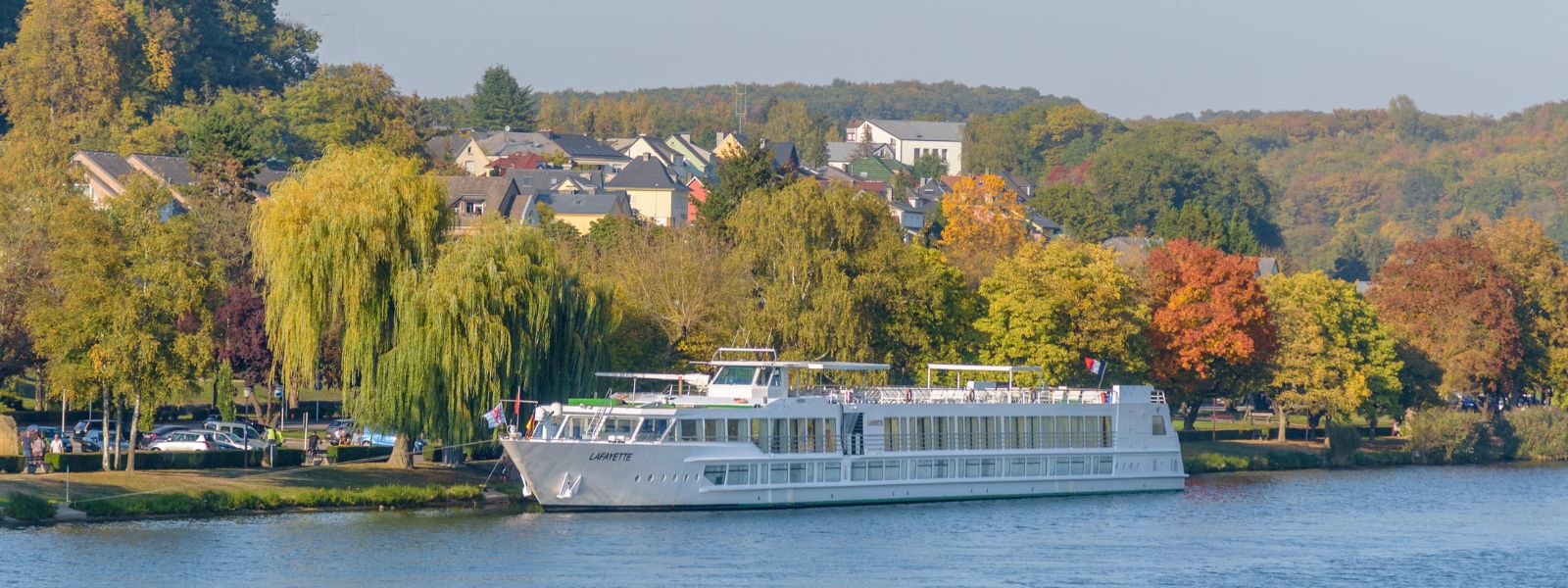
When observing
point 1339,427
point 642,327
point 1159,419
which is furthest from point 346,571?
point 1339,427

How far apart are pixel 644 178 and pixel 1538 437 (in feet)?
252

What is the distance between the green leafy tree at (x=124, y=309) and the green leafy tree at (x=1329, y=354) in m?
56.5

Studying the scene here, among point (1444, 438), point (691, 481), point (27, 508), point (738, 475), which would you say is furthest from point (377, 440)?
point (1444, 438)

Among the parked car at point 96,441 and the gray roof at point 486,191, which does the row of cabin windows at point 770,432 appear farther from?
the gray roof at point 486,191

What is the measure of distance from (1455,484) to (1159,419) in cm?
1464

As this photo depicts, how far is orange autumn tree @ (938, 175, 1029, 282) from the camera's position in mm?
121344

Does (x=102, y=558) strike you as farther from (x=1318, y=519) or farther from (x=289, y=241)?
(x=1318, y=519)

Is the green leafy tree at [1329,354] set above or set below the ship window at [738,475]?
above

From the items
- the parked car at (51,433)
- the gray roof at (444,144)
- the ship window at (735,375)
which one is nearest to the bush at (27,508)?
the parked car at (51,433)

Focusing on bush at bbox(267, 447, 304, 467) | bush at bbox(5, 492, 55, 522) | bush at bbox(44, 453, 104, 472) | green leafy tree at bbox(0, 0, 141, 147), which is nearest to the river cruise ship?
bush at bbox(267, 447, 304, 467)

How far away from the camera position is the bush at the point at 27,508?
4916cm

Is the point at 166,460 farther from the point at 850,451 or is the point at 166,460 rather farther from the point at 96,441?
the point at 850,451

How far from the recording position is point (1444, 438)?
309 ft

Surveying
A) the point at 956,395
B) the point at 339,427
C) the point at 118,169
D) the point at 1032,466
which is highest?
the point at 118,169
